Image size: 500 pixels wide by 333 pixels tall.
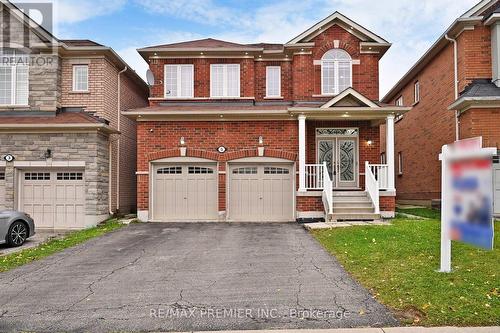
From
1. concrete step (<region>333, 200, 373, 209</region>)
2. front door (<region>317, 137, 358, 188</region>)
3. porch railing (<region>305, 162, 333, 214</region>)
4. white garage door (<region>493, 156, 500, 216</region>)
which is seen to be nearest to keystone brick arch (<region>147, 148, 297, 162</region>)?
porch railing (<region>305, 162, 333, 214</region>)

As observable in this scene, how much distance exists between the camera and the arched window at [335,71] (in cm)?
1558

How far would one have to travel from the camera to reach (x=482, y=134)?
44.7 ft

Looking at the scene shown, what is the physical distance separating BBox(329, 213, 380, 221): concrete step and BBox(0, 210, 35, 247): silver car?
9172mm

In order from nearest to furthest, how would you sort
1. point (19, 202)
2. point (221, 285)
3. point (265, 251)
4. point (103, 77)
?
point (221, 285)
point (265, 251)
point (19, 202)
point (103, 77)

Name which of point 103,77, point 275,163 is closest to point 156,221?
point 275,163

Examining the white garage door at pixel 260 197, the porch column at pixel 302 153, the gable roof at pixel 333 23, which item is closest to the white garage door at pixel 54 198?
the white garage door at pixel 260 197

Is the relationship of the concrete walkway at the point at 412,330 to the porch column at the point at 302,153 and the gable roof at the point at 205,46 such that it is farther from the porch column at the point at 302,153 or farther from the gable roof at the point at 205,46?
the gable roof at the point at 205,46

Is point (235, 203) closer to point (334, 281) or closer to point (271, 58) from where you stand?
point (271, 58)

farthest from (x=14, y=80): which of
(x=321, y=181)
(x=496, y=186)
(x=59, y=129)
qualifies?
(x=496, y=186)

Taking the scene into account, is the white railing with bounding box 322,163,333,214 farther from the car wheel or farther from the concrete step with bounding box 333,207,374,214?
the car wheel

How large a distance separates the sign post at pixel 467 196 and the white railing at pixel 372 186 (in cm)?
674

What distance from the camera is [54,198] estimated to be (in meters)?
14.7

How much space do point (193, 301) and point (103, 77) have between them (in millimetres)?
12289

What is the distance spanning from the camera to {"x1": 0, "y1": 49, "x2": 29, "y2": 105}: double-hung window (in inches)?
601
